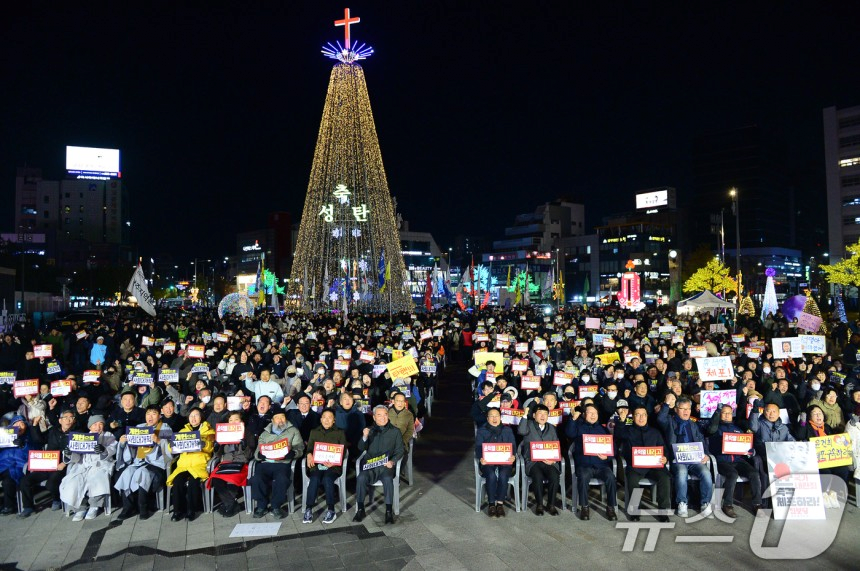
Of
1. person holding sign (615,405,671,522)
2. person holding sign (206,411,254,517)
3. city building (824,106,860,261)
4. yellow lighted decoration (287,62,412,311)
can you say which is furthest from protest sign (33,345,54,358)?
city building (824,106,860,261)

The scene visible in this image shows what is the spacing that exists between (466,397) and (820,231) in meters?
194

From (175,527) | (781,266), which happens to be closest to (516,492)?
(175,527)

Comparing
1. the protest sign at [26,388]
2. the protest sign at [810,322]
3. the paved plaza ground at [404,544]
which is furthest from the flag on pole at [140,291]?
the protest sign at [810,322]

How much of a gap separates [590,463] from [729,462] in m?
1.90

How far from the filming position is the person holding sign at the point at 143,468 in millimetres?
8031

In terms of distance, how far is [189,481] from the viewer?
8.05m

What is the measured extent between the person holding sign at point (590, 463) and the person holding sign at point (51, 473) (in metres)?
7.11

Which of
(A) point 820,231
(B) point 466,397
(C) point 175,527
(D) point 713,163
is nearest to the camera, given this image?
(C) point 175,527

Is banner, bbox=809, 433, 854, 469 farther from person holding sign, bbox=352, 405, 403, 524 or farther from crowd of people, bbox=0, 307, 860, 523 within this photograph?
person holding sign, bbox=352, 405, 403, 524

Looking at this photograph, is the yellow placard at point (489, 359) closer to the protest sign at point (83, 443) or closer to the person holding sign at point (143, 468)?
the person holding sign at point (143, 468)

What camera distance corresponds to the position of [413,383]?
1298 cm

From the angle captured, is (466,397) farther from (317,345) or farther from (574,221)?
(574,221)

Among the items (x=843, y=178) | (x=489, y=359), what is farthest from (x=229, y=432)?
(x=843, y=178)

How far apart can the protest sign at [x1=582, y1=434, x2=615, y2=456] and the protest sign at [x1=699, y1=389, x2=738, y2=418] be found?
8.52 ft
